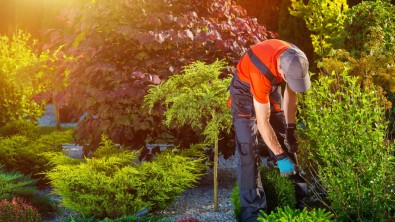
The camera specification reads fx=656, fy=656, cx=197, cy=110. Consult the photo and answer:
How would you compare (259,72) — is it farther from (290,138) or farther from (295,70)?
(290,138)

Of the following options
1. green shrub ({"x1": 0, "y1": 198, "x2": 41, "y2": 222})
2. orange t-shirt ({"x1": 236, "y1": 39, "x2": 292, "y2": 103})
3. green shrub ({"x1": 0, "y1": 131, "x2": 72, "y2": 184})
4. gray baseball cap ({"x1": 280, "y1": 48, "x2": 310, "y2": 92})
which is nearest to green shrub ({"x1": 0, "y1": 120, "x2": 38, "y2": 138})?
green shrub ({"x1": 0, "y1": 131, "x2": 72, "y2": 184})

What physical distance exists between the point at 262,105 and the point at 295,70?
348 mm

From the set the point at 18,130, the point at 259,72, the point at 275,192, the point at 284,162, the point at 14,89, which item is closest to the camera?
the point at 284,162

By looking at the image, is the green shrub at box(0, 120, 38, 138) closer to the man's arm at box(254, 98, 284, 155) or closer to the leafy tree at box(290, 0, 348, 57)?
the leafy tree at box(290, 0, 348, 57)

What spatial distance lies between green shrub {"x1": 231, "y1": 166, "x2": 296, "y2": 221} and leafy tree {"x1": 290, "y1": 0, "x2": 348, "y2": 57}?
10.4 feet

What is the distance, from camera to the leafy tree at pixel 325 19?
28.3 ft

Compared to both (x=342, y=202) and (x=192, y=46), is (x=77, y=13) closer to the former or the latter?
(x=192, y=46)

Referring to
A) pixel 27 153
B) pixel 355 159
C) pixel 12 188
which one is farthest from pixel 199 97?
pixel 27 153

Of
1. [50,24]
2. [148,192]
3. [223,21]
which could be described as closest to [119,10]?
[223,21]

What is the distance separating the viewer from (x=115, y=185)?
5875 millimetres

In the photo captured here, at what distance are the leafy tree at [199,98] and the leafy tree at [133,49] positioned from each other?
49cm

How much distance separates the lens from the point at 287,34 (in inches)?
414

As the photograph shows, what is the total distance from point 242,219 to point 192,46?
2.36 m

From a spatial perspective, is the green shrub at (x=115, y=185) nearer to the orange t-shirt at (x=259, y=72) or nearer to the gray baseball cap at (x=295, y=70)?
the orange t-shirt at (x=259, y=72)
